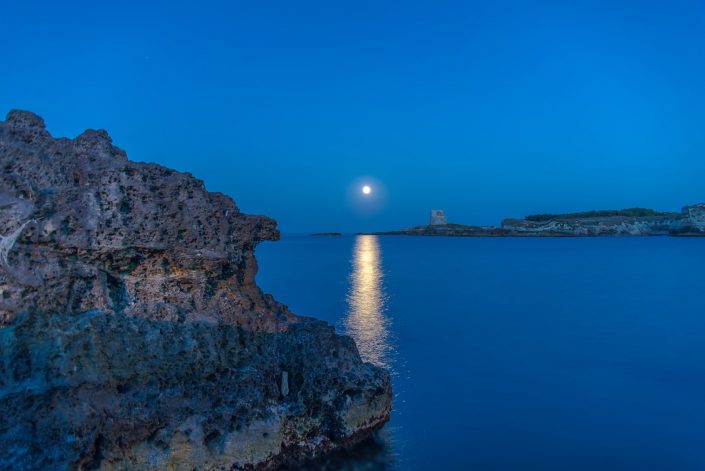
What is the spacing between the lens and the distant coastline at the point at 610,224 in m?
94.9

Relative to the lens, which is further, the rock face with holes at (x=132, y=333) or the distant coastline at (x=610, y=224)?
the distant coastline at (x=610, y=224)

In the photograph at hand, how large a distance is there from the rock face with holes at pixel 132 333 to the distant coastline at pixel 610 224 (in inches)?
4245

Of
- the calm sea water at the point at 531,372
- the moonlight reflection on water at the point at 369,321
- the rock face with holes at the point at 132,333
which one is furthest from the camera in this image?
the moonlight reflection on water at the point at 369,321

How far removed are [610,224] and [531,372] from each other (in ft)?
357

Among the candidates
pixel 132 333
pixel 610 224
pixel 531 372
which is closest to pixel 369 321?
pixel 531 372

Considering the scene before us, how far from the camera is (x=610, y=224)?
106 m

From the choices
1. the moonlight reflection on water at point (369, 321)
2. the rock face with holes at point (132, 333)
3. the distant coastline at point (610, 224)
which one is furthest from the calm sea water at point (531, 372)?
the distant coastline at point (610, 224)

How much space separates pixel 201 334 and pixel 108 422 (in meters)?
1.21

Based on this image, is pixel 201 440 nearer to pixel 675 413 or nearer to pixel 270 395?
pixel 270 395

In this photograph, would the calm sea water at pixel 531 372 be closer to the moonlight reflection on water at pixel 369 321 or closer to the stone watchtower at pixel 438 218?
the moonlight reflection on water at pixel 369 321

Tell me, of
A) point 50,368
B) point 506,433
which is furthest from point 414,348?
point 50,368

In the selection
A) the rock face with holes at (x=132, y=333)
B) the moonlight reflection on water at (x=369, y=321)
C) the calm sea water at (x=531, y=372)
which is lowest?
the calm sea water at (x=531, y=372)

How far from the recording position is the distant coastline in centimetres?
9494

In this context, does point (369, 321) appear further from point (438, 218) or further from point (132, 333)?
point (438, 218)
